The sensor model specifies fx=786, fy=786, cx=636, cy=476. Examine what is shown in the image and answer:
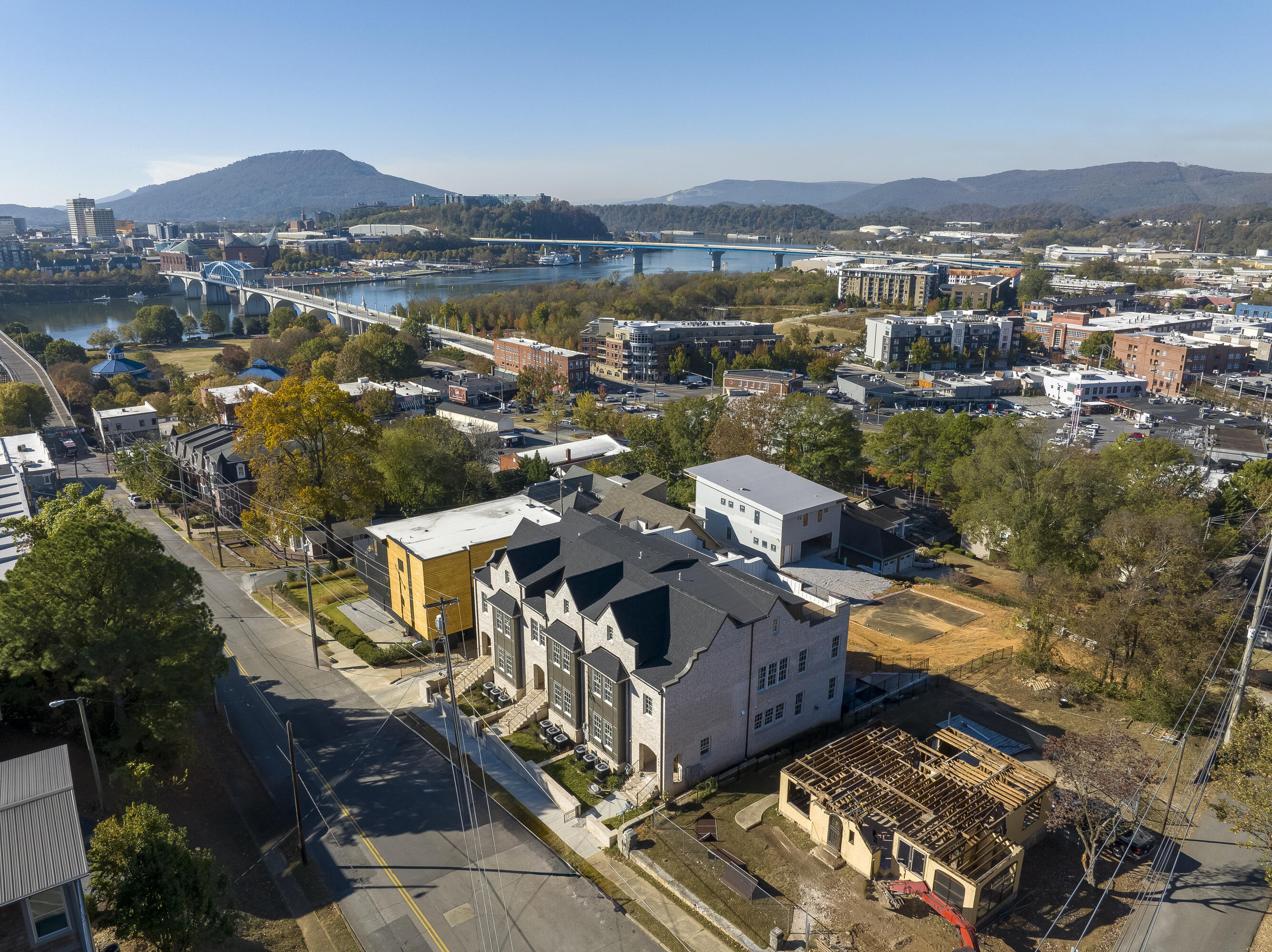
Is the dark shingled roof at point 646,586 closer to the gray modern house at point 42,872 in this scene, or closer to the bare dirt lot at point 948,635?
the bare dirt lot at point 948,635

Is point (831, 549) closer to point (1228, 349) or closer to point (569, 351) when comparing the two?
point (569, 351)

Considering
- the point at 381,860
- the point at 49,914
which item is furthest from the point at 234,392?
the point at 49,914

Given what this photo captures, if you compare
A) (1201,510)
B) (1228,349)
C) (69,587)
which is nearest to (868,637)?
(1201,510)

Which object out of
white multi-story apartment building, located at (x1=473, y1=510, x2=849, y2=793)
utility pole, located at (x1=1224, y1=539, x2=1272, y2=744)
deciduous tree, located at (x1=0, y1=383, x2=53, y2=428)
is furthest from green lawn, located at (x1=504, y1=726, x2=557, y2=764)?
deciduous tree, located at (x1=0, y1=383, x2=53, y2=428)

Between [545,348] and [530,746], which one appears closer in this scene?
[530,746]

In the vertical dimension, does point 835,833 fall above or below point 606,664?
below

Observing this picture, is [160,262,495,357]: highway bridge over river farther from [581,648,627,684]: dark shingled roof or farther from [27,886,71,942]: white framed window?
[27,886,71,942]: white framed window

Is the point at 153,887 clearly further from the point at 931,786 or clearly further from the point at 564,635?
the point at 931,786
